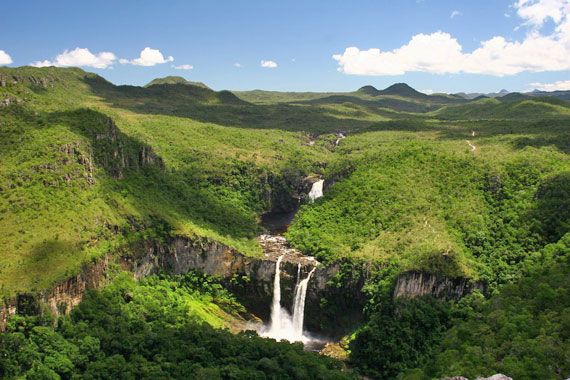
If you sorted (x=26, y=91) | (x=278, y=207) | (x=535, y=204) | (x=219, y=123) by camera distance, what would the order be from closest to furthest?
(x=535, y=204)
(x=26, y=91)
(x=278, y=207)
(x=219, y=123)

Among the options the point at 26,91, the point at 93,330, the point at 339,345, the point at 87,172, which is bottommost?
the point at 339,345

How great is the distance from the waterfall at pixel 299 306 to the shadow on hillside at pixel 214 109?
268ft

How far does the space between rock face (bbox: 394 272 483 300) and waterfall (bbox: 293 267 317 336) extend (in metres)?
12.4

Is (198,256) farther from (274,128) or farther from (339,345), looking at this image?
(274,128)

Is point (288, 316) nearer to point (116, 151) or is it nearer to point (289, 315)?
point (289, 315)

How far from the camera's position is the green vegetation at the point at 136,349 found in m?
35.3

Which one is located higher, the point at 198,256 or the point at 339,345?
the point at 198,256

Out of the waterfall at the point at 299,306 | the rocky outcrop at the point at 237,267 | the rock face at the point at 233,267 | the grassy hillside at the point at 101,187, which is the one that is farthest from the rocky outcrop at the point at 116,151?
the waterfall at the point at 299,306

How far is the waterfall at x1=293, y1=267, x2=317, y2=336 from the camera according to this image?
5406 centimetres

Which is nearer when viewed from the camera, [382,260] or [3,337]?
[3,337]

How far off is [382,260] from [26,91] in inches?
2115

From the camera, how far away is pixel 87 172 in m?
54.1

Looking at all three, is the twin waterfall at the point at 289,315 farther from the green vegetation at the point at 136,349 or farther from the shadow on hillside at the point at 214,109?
the shadow on hillside at the point at 214,109

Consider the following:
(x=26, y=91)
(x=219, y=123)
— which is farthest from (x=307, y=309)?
(x=219, y=123)
